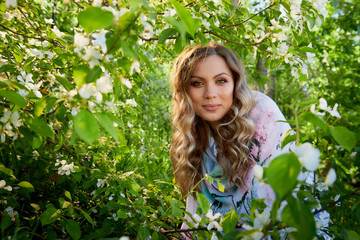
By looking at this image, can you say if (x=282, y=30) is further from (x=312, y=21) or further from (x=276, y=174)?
(x=276, y=174)

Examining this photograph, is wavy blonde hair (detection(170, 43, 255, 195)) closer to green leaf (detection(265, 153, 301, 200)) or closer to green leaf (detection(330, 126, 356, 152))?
green leaf (detection(330, 126, 356, 152))

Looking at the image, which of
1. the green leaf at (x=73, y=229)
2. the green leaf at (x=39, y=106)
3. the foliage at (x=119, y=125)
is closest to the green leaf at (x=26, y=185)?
the foliage at (x=119, y=125)

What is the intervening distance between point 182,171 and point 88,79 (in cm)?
171

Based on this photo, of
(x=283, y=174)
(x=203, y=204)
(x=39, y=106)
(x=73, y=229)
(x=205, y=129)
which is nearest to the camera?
(x=283, y=174)

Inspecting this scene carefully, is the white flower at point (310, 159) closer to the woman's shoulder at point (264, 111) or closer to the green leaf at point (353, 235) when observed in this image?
the green leaf at point (353, 235)

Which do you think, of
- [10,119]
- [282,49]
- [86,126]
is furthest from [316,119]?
[282,49]

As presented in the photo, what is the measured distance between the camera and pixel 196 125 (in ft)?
8.06

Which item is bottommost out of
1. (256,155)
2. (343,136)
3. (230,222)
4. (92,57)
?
(256,155)

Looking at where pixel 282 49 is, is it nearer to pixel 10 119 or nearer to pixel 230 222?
pixel 230 222

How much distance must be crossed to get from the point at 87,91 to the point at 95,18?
0.63 feet

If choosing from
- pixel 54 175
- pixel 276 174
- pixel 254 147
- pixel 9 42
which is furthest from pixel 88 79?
pixel 54 175

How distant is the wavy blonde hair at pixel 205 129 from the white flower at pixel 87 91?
138cm

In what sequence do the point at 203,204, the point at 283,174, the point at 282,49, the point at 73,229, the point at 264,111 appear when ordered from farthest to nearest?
the point at 264,111 < the point at 282,49 < the point at 73,229 < the point at 203,204 < the point at 283,174

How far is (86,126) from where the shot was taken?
688mm
